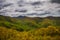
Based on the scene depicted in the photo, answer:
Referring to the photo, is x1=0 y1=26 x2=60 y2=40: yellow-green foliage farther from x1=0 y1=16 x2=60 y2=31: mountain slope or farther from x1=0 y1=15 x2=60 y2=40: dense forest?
x1=0 y1=16 x2=60 y2=31: mountain slope

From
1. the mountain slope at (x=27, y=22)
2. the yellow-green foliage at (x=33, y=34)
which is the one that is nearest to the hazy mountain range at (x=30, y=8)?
the mountain slope at (x=27, y=22)

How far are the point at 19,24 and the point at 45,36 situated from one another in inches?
36.6

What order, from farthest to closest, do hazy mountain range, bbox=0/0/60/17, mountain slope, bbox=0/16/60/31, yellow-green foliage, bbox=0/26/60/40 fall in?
hazy mountain range, bbox=0/0/60/17
mountain slope, bbox=0/16/60/31
yellow-green foliage, bbox=0/26/60/40

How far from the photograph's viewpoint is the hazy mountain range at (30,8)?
598cm

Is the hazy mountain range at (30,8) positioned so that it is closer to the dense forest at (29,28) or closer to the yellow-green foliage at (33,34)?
the dense forest at (29,28)

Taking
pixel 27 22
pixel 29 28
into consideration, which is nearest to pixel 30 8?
pixel 27 22

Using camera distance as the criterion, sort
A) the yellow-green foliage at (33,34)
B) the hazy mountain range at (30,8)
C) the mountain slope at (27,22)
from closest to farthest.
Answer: the yellow-green foliage at (33,34) → the mountain slope at (27,22) → the hazy mountain range at (30,8)

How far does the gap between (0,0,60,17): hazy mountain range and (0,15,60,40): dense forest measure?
0.19 metres

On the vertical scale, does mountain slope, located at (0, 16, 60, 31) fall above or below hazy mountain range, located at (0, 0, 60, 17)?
below

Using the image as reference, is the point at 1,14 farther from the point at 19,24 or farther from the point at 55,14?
the point at 55,14

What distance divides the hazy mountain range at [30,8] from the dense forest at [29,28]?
0.19 metres

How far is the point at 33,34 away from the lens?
5488mm

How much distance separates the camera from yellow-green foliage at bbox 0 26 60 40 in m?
5.36

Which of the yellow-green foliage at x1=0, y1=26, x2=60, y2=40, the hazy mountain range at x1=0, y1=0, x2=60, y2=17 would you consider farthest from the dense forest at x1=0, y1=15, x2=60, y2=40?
the hazy mountain range at x1=0, y1=0, x2=60, y2=17
